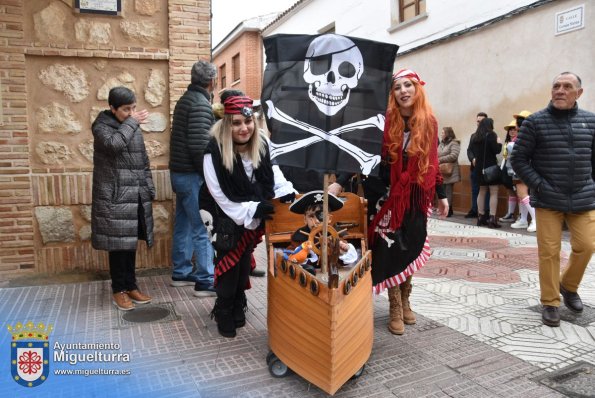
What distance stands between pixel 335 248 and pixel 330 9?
15794mm

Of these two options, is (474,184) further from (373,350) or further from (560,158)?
(373,350)

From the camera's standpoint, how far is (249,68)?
23.1m

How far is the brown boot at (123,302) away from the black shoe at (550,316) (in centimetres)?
348

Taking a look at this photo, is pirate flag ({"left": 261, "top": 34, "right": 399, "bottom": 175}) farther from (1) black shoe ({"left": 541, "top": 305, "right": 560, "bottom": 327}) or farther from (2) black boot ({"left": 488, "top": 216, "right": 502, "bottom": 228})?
(2) black boot ({"left": 488, "top": 216, "right": 502, "bottom": 228})

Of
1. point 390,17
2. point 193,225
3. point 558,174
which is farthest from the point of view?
point 390,17

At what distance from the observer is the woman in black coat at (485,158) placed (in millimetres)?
9195

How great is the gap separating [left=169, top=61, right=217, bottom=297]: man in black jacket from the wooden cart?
5.37ft

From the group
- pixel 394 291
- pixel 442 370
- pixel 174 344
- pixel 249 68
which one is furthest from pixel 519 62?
pixel 249 68

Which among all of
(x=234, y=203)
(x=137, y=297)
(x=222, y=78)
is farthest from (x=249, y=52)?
(x=234, y=203)

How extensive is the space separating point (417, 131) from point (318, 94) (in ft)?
3.16

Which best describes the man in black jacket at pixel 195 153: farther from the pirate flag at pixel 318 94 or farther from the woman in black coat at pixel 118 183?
the pirate flag at pixel 318 94

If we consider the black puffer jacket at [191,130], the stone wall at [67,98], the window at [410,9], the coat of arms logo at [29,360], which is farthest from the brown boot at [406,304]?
the window at [410,9]

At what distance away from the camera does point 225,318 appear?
380 cm

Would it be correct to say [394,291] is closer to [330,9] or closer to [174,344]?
[174,344]
